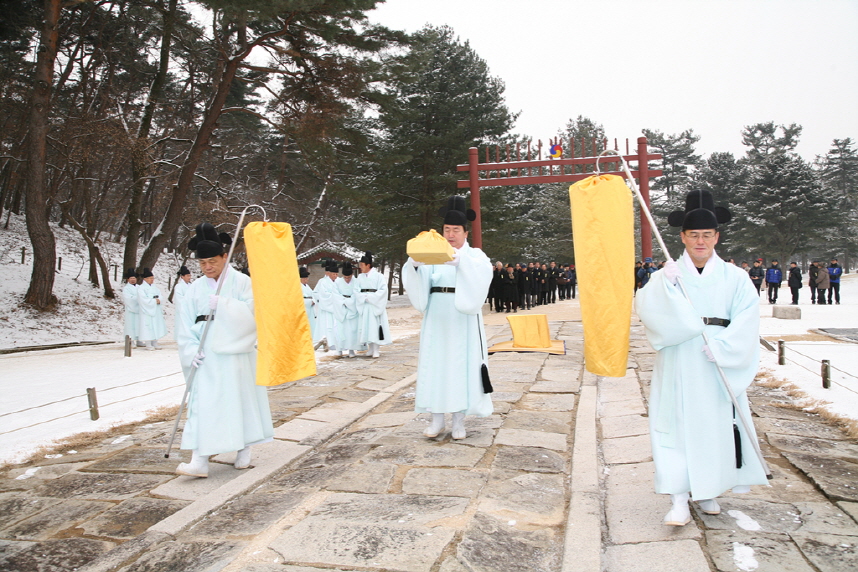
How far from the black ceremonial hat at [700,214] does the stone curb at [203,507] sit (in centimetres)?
334

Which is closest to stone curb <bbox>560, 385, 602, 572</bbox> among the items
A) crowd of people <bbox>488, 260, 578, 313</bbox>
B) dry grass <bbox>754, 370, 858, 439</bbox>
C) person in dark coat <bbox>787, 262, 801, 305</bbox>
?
dry grass <bbox>754, 370, 858, 439</bbox>

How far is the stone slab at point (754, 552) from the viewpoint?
9.59ft

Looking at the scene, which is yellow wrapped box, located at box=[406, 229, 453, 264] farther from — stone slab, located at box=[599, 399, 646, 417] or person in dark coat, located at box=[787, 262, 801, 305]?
person in dark coat, located at box=[787, 262, 801, 305]

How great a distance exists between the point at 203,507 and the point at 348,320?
7.14 m

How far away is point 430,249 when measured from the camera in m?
4.74

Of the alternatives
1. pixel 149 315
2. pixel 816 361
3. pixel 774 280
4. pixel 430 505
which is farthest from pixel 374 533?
pixel 774 280

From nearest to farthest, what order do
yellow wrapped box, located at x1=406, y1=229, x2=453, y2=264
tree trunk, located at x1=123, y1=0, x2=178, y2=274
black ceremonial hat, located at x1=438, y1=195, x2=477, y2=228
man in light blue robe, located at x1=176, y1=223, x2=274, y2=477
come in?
1. man in light blue robe, located at x1=176, y1=223, x2=274, y2=477
2. yellow wrapped box, located at x1=406, y1=229, x2=453, y2=264
3. black ceremonial hat, located at x1=438, y1=195, x2=477, y2=228
4. tree trunk, located at x1=123, y1=0, x2=178, y2=274

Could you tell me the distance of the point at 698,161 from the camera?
196 ft

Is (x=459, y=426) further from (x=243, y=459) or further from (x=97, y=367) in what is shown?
(x=97, y=367)

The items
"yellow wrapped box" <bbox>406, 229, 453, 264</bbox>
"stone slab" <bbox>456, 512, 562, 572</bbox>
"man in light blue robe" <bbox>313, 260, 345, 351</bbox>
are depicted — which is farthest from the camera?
"man in light blue robe" <bbox>313, 260, 345, 351</bbox>

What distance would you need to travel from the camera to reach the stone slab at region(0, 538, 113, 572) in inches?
126

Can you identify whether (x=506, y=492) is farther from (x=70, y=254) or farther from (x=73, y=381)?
(x=70, y=254)

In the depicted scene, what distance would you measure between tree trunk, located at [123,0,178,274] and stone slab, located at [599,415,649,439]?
14.0 m

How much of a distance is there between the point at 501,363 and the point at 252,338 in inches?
213
